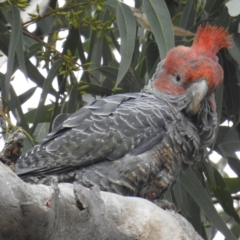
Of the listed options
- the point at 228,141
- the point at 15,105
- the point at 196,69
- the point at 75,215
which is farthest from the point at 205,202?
the point at 75,215

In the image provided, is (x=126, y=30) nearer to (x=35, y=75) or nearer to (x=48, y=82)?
(x=48, y=82)

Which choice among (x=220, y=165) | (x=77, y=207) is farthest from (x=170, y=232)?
(x=220, y=165)

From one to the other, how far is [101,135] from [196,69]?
0.60 metres

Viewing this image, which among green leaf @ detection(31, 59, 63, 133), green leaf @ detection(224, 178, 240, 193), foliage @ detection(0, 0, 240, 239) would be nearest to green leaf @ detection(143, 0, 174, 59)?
foliage @ detection(0, 0, 240, 239)

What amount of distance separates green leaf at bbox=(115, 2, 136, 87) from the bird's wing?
0.22 metres

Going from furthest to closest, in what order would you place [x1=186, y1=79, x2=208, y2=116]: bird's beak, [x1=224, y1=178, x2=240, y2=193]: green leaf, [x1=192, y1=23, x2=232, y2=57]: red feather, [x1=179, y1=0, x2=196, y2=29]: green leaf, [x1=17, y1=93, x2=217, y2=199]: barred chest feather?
[x1=224, y1=178, x2=240, y2=193]: green leaf → [x1=179, y1=0, x2=196, y2=29]: green leaf → [x1=192, y1=23, x2=232, y2=57]: red feather → [x1=186, y1=79, x2=208, y2=116]: bird's beak → [x1=17, y1=93, x2=217, y2=199]: barred chest feather

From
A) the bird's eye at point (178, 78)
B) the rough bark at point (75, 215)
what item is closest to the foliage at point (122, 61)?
the bird's eye at point (178, 78)

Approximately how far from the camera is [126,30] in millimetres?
3109

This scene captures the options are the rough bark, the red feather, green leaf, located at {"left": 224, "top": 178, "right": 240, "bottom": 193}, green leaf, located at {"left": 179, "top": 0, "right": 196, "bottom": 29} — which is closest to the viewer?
the rough bark

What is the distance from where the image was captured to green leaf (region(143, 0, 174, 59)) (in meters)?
3.05

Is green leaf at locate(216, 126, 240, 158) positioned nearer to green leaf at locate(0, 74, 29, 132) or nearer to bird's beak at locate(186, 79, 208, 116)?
bird's beak at locate(186, 79, 208, 116)

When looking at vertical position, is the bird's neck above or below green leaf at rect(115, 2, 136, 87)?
below

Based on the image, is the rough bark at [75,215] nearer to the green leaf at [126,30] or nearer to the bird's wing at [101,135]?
the bird's wing at [101,135]

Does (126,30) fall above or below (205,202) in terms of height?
above
